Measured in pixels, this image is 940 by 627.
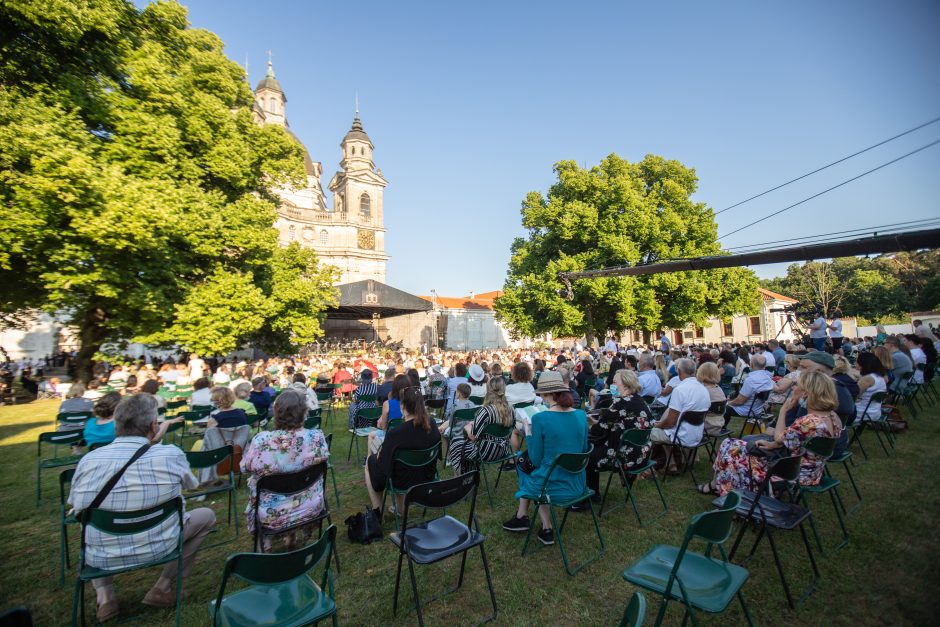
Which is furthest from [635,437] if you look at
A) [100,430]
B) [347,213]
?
[347,213]

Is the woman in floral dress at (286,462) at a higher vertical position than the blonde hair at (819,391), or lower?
lower

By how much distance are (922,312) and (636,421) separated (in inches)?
2315

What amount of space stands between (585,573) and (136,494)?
339 cm

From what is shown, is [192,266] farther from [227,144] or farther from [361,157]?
[361,157]

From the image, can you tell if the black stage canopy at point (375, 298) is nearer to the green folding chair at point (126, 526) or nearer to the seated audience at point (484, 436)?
the seated audience at point (484, 436)

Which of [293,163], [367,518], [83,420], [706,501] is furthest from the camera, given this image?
[293,163]

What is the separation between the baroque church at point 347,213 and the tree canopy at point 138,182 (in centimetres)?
2633

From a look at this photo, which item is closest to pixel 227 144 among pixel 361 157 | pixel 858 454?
pixel 858 454

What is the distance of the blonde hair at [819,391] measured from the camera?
3.71 m

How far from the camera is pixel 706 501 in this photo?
466 cm

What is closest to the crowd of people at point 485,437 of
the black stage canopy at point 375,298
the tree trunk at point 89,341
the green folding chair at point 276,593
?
the green folding chair at point 276,593

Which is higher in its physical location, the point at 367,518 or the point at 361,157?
the point at 361,157

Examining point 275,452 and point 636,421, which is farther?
point 636,421

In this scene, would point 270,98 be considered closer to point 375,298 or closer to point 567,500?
point 375,298
